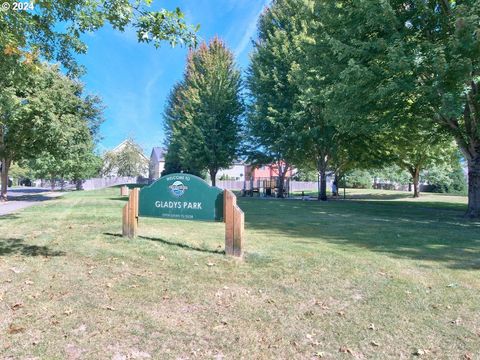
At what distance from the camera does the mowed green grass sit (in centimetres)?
386

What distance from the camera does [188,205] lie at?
770cm

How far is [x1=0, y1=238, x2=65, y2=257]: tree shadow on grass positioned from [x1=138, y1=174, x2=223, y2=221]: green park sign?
1.79m

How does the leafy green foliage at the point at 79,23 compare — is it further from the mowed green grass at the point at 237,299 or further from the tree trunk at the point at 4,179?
the tree trunk at the point at 4,179

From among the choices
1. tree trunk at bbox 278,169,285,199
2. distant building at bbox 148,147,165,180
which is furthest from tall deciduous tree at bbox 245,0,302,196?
distant building at bbox 148,147,165,180

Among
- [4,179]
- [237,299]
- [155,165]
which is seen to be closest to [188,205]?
[237,299]

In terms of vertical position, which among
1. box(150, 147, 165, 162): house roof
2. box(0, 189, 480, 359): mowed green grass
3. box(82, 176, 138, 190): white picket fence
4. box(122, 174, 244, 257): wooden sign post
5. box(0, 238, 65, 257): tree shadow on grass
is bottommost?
box(0, 189, 480, 359): mowed green grass

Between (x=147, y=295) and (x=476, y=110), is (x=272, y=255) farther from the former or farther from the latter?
(x=476, y=110)

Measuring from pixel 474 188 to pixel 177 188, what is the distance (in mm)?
11257

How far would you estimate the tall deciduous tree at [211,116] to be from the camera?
108ft

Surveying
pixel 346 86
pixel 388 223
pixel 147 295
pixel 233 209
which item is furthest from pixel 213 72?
pixel 147 295

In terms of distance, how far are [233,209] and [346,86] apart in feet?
25.3

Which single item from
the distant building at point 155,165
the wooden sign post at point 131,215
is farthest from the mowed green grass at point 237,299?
the distant building at point 155,165

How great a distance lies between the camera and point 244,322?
14.4 ft

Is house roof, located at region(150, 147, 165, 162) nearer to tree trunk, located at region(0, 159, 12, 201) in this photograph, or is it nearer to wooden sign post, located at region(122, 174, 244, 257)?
tree trunk, located at region(0, 159, 12, 201)
